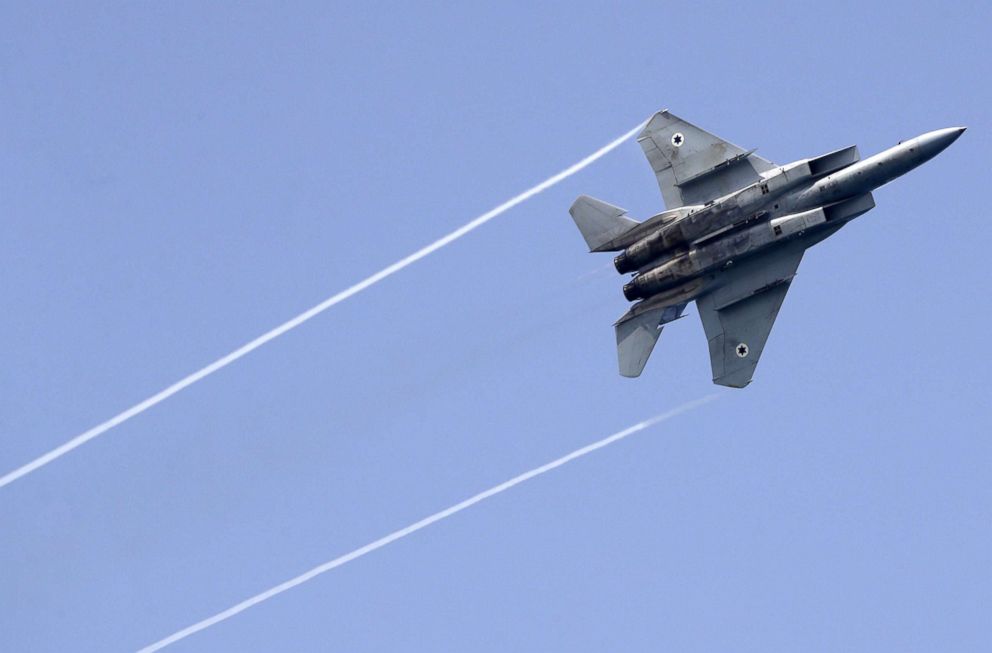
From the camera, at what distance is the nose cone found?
6062cm

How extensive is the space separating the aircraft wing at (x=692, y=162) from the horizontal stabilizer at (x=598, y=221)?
157 centimetres

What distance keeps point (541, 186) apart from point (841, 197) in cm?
1014

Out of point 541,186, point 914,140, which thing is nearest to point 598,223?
point 541,186

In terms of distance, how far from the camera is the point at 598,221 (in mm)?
64938

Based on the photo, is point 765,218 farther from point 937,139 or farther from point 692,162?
point 937,139

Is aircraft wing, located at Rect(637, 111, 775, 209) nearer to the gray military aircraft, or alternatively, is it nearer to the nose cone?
the gray military aircraft

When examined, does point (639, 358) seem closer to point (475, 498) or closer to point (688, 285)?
point (688, 285)

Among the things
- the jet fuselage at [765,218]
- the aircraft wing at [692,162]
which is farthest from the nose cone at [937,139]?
the aircraft wing at [692,162]

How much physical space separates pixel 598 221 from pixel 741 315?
5.62 meters

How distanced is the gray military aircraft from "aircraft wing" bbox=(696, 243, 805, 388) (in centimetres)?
3

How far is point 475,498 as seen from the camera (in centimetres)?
6575

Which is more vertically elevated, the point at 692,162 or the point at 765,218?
the point at 692,162

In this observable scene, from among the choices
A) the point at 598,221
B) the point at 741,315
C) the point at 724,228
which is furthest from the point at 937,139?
the point at 598,221

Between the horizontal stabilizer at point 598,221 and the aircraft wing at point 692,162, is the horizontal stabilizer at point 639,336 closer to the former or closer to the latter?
the horizontal stabilizer at point 598,221
